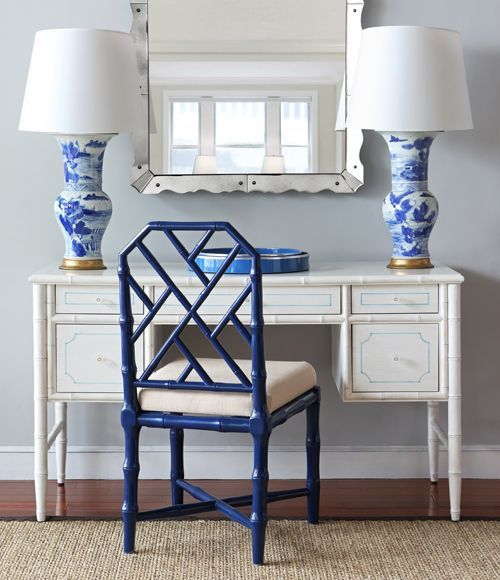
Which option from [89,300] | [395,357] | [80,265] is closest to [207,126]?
[80,265]

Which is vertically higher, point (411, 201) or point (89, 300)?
point (411, 201)

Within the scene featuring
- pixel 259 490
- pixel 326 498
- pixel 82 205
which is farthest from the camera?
pixel 326 498

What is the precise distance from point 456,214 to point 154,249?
1083mm

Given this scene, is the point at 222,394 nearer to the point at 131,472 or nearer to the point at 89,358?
the point at 131,472

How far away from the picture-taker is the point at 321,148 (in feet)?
11.3

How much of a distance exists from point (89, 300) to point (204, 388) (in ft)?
1.93

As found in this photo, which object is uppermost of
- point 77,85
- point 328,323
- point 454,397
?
point 77,85

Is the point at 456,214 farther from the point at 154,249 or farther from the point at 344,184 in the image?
the point at 154,249

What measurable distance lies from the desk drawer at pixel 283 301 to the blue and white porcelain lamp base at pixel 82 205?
0.36 meters

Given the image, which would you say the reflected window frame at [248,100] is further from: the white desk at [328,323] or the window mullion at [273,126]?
the white desk at [328,323]

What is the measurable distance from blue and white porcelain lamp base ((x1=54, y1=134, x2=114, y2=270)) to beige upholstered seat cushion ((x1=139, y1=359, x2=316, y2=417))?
53cm

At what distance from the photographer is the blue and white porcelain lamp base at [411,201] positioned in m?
3.16

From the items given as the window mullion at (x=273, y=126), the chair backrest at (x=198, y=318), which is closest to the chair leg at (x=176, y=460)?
the chair backrest at (x=198, y=318)

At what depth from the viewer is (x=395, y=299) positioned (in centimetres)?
301
